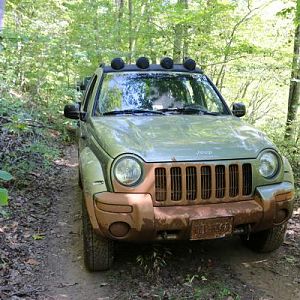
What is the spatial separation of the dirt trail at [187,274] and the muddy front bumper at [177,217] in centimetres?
49

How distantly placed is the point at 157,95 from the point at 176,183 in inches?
67.2

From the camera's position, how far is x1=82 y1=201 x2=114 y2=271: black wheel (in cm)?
377

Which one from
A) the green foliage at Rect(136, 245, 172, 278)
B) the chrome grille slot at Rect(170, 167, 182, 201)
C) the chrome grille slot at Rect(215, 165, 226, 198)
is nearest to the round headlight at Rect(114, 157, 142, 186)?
the chrome grille slot at Rect(170, 167, 182, 201)

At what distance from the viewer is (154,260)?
403 cm

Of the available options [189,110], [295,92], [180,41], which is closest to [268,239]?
[189,110]

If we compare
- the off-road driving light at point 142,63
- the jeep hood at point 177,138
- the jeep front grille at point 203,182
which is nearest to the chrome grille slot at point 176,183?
the jeep front grille at point 203,182

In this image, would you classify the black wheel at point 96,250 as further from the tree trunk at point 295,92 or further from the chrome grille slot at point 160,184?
the tree trunk at point 295,92

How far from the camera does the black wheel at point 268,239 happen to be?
13.3 ft

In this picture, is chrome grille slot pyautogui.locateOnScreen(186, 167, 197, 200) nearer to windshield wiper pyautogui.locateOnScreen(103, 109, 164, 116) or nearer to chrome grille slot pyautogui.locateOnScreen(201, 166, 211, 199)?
chrome grille slot pyautogui.locateOnScreen(201, 166, 211, 199)

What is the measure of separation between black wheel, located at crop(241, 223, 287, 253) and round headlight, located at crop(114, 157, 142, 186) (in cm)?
154

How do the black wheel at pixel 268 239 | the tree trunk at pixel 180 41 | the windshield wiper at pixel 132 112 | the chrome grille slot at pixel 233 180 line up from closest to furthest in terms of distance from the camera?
the chrome grille slot at pixel 233 180, the black wheel at pixel 268 239, the windshield wiper at pixel 132 112, the tree trunk at pixel 180 41

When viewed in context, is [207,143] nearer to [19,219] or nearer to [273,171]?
[273,171]

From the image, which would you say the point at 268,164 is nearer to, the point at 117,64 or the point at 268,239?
the point at 268,239

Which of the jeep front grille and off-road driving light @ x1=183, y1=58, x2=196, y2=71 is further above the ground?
off-road driving light @ x1=183, y1=58, x2=196, y2=71
